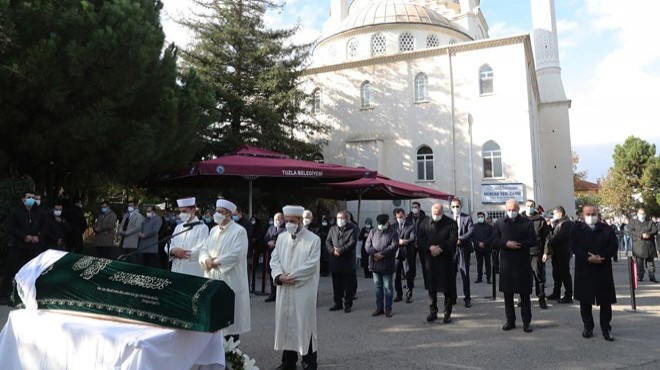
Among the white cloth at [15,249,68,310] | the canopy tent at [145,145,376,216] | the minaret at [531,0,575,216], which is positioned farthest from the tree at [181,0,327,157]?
the minaret at [531,0,575,216]

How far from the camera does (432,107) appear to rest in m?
30.5

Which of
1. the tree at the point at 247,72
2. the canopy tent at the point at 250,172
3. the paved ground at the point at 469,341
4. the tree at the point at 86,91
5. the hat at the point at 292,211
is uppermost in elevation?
the tree at the point at 247,72

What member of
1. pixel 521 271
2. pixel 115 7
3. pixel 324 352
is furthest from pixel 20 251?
pixel 521 271

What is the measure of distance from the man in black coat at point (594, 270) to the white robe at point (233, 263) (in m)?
4.83

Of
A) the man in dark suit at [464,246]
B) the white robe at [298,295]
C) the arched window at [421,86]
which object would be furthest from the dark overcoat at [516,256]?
the arched window at [421,86]

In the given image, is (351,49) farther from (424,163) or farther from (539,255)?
(539,255)

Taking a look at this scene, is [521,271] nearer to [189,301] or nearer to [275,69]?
[189,301]

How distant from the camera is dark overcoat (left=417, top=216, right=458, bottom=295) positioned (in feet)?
26.6

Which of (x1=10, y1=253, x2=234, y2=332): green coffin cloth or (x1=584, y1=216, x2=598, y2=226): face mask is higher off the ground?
(x1=584, y1=216, x2=598, y2=226): face mask

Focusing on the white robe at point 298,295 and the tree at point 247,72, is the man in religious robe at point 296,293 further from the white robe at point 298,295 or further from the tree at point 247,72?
the tree at point 247,72

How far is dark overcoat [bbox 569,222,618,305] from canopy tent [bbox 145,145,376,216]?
208 inches

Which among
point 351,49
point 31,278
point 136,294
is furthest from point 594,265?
point 351,49

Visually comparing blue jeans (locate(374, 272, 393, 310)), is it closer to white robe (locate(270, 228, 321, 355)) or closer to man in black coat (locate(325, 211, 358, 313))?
man in black coat (locate(325, 211, 358, 313))

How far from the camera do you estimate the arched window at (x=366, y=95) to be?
107ft
